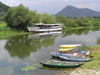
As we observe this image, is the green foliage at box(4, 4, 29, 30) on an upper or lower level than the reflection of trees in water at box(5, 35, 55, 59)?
upper

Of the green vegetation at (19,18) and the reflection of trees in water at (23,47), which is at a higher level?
the green vegetation at (19,18)

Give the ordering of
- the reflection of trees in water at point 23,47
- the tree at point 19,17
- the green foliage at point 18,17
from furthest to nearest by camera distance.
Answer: the tree at point 19,17 < the green foliage at point 18,17 < the reflection of trees in water at point 23,47

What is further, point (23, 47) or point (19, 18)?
point (19, 18)

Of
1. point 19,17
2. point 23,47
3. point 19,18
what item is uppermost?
point 19,17

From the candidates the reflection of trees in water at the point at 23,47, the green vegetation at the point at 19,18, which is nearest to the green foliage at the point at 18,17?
the green vegetation at the point at 19,18

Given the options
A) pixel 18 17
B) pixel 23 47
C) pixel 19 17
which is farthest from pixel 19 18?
pixel 23 47

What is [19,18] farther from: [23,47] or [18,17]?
[23,47]

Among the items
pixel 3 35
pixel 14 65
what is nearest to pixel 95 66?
pixel 14 65

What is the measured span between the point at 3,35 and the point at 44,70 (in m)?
24.7

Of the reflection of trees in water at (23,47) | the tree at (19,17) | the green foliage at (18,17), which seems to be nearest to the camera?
the reflection of trees in water at (23,47)

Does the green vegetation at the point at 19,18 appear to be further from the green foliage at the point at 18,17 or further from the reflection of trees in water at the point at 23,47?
the reflection of trees in water at the point at 23,47

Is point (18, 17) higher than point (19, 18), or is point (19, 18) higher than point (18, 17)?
point (18, 17)

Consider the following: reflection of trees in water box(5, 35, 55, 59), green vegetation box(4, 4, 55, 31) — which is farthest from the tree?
reflection of trees in water box(5, 35, 55, 59)

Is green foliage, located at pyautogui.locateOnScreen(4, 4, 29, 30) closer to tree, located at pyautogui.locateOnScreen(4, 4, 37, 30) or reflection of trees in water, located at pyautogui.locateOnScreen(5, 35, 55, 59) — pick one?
tree, located at pyautogui.locateOnScreen(4, 4, 37, 30)
